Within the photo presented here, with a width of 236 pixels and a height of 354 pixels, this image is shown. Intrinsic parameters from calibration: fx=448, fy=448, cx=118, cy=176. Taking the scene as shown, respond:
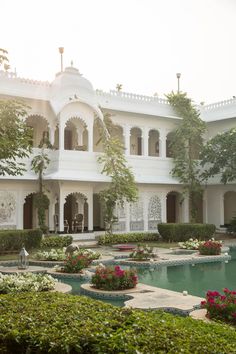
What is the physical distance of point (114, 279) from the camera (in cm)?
1031

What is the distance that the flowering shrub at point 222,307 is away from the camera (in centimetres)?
711

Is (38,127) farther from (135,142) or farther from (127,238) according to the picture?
(127,238)

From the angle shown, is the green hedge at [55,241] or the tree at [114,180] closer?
the green hedge at [55,241]

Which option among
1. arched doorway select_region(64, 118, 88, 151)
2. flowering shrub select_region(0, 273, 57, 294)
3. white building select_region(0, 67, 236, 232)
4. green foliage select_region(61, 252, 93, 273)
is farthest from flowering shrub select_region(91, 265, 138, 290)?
arched doorway select_region(64, 118, 88, 151)

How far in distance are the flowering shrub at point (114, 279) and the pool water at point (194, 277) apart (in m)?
1.59

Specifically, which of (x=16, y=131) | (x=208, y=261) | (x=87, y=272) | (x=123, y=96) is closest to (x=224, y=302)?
(x=87, y=272)

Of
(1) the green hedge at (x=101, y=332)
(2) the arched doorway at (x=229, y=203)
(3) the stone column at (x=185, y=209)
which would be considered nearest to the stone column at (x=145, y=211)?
(3) the stone column at (x=185, y=209)

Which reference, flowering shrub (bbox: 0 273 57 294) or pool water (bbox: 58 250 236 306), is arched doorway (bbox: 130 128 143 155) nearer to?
pool water (bbox: 58 250 236 306)

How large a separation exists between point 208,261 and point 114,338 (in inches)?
504

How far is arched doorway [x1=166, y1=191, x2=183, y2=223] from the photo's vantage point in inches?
1102

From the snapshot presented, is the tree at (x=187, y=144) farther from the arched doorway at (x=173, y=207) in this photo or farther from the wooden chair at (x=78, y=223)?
the wooden chair at (x=78, y=223)

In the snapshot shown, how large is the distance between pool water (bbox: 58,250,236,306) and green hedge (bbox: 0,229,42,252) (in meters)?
5.13

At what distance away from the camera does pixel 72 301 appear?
6078 mm

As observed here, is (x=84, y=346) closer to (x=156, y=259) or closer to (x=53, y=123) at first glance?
(x=156, y=259)
